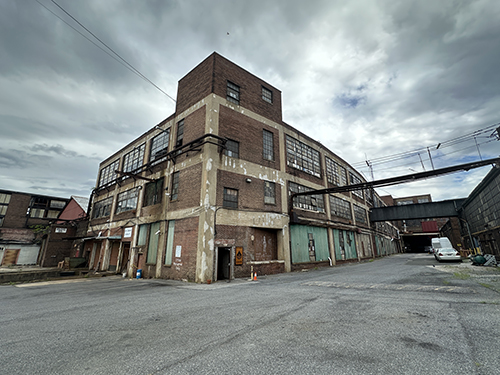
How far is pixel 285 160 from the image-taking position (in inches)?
803

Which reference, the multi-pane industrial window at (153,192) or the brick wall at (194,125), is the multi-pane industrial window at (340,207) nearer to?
the brick wall at (194,125)

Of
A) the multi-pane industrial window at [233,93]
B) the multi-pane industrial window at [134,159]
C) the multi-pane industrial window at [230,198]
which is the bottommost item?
the multi-pane industrial window at [230,198]

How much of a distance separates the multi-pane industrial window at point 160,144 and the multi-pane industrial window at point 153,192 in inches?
93.7

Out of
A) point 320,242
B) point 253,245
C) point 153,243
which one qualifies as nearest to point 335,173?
point 320,242

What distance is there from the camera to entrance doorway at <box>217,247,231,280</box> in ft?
48.2

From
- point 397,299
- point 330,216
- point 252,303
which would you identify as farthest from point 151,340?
point 330,216

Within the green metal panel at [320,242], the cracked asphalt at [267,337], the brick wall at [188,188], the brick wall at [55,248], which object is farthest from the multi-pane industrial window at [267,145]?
the brick wall at [55,248]

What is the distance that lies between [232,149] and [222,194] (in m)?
3.59

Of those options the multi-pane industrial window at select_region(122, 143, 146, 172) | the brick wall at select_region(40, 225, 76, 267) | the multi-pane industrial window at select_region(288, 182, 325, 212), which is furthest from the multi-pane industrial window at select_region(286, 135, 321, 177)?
the brick wall at select_region(40, 225, 76, 267)

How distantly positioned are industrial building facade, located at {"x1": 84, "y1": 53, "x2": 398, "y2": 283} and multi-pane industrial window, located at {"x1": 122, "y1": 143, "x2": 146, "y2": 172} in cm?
16

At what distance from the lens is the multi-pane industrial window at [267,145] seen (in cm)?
1894

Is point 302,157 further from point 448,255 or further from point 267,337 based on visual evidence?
point 267,337

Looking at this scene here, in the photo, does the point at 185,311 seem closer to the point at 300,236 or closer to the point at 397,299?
the point at 397,299

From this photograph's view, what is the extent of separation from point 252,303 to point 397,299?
433 cm
